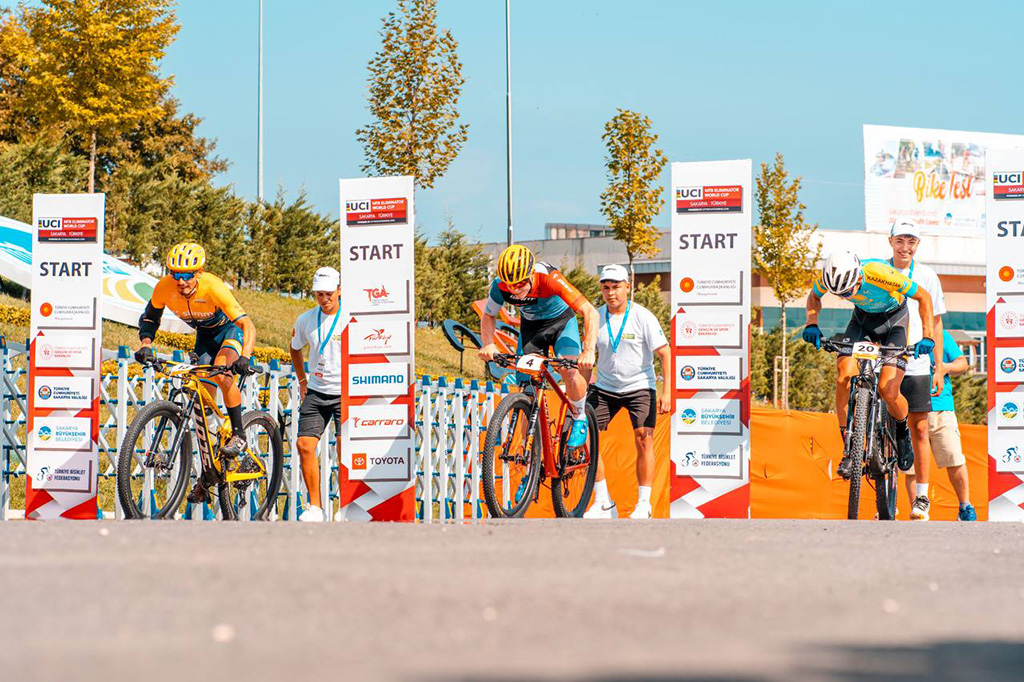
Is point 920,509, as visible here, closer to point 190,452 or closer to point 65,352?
point 190,452

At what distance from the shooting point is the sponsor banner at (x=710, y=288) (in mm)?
11805

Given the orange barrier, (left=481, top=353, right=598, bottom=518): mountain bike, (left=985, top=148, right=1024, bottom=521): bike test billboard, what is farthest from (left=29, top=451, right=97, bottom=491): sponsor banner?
(left=985, top=148, right=1024, bottom=521): bike test billboard

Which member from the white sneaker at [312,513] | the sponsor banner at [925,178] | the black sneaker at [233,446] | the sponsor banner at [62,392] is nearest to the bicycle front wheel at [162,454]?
the black sneaker at [233,446]

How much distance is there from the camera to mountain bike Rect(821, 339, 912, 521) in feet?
36.3

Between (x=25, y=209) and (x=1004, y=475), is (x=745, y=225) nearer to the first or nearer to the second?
(x=1004, y=475)

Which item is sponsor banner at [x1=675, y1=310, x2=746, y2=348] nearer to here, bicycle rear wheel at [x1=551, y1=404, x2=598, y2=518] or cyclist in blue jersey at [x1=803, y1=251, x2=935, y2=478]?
cyclist in blue jersey at [x1=803, y1=251, x2=935, y2=478]

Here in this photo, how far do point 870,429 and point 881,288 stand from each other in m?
1.09

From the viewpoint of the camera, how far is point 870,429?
440 inches

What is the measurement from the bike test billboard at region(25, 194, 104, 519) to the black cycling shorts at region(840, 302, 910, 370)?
5.85m

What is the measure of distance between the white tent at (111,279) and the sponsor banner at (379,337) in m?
15.9

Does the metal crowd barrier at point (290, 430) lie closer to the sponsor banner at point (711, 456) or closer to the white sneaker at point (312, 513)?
the white sneaker at point (312, 513)

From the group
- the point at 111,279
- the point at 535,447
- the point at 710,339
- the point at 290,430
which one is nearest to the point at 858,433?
the point at 710,339

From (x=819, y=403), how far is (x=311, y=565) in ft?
135

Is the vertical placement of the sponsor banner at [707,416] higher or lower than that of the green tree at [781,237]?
lower
